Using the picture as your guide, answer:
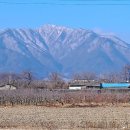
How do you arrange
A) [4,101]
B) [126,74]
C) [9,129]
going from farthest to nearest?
1. [126,74]
2. [4,101]
3. [9,129]

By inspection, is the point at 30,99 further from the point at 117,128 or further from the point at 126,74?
the point at 126,74

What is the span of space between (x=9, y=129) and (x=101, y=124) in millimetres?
4616

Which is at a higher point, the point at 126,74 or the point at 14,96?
the point at 126,74

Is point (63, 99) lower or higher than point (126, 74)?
lower

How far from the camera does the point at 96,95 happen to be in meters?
68.3

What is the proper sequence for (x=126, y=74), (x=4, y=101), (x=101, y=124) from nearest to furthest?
(x=101, y=124), (x=4, y=101), (x=126, y=74)

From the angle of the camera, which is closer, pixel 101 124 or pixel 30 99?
pixel 101 124

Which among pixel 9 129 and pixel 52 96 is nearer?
pixel 9 129

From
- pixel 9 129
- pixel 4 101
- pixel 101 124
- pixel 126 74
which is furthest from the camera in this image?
pixel 126 74

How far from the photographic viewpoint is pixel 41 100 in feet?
218

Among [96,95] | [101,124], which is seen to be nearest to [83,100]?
[96,95]

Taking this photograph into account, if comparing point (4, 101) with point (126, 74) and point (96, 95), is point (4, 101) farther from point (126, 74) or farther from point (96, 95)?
point (126, 74)

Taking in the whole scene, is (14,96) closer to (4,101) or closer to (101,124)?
(4,101)

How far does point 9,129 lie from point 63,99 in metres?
43.4
